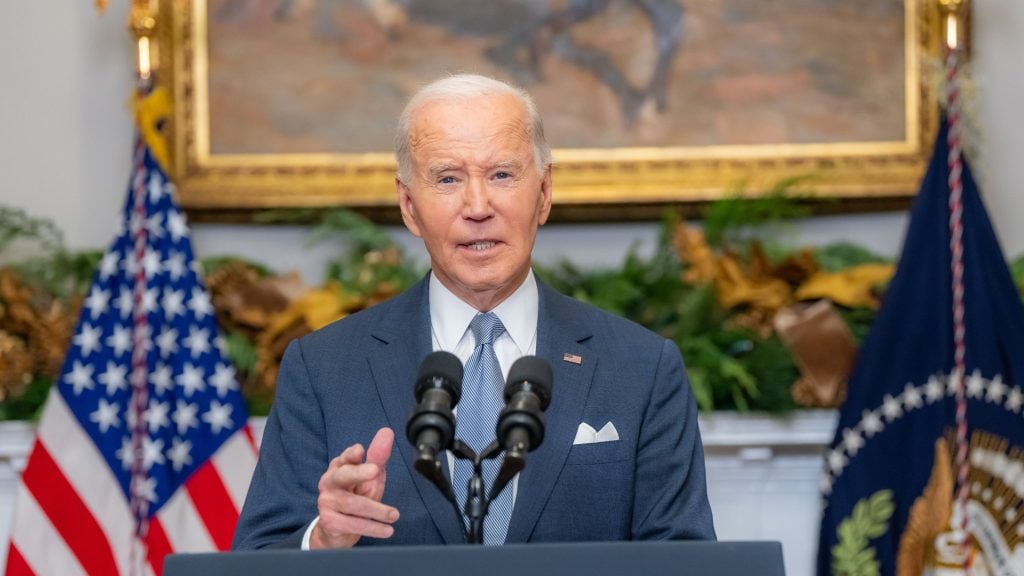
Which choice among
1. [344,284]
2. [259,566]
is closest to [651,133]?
[344,284]

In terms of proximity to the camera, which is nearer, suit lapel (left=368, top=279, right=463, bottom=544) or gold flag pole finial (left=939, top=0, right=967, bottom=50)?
suit lapel (left=368, top=279, right=463, bottom=544)

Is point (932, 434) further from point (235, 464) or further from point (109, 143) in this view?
point (109, 143)

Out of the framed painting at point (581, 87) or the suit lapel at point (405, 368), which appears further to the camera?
the framed painting at point (581, 87)

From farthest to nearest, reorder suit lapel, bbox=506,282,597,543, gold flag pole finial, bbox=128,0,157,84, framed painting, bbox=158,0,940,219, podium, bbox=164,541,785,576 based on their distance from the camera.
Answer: framed painting, bbox=158,0,940,219, gold flag pole finial, bbox=128,0,157,84, suit lapel, bbox=506,282,597,543, podium, bbox=164,541,785,576

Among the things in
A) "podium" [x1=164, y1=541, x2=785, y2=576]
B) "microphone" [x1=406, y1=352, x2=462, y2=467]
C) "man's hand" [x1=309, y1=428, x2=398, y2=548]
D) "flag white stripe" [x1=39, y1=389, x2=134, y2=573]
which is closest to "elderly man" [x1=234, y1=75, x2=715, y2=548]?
"man's hand" [x1=309, y1=428, x2=398, y2=548]

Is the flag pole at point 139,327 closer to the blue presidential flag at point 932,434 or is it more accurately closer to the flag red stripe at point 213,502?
the flag red stripe at point 213,502

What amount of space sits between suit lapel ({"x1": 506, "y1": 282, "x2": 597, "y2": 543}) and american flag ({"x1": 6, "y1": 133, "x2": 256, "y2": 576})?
2324 mm

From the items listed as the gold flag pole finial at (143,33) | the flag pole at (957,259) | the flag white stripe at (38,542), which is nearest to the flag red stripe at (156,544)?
the flag white stripe at (38,542)

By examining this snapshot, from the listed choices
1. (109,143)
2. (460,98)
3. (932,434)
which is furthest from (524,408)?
(109,143)

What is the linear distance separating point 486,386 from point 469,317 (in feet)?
0.57

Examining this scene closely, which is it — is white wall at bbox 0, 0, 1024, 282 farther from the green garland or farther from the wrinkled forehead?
the wrinkled forehead

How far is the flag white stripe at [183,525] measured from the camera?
482 centimetres

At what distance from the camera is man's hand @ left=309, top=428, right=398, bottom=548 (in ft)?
6.82

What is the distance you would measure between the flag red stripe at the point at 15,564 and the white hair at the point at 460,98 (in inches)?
103
